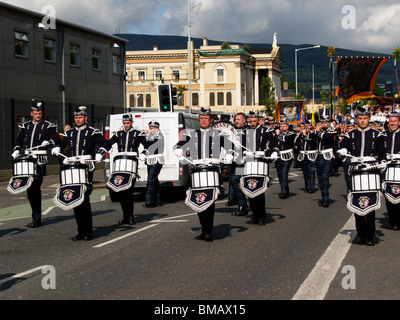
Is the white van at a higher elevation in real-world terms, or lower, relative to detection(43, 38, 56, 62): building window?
lower

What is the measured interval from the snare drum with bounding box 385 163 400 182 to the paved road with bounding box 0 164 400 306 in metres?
0.96

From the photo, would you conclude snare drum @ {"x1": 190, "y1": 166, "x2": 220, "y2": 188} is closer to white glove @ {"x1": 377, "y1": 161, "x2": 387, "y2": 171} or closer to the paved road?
the paved road

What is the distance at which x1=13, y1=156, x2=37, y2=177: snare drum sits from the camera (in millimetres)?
11148

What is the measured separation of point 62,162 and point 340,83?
25961 millimetres

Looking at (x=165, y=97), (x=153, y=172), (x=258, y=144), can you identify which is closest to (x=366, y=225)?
(x=258, y=144)

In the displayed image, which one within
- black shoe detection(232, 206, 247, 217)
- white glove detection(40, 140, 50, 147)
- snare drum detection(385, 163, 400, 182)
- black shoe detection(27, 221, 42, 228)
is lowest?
black shoe detection(27, 221, 42, 228)

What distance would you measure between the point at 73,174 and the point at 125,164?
1.51 metres

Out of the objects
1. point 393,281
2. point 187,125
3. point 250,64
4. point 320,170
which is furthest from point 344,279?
point 250,64

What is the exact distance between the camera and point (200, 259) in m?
8.27

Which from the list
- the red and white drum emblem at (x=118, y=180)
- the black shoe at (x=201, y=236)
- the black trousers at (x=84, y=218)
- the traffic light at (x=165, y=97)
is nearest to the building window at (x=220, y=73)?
the traffic light at (x=165, y=97)

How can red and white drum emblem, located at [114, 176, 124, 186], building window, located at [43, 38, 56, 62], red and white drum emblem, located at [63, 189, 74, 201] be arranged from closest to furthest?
red and white drum emblem, located at [63, 189, 74, 201], red and white drum emblem, located at [114, 176, 124, 186], building window, located at [43, 38, 56, 62]

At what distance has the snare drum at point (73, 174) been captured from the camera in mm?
9844

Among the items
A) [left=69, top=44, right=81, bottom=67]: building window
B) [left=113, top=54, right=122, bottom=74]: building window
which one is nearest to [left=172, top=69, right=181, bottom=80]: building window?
[left=113, top=54, right=122, bottom=74]: building window

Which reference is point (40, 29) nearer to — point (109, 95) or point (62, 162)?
point (109, 95)
